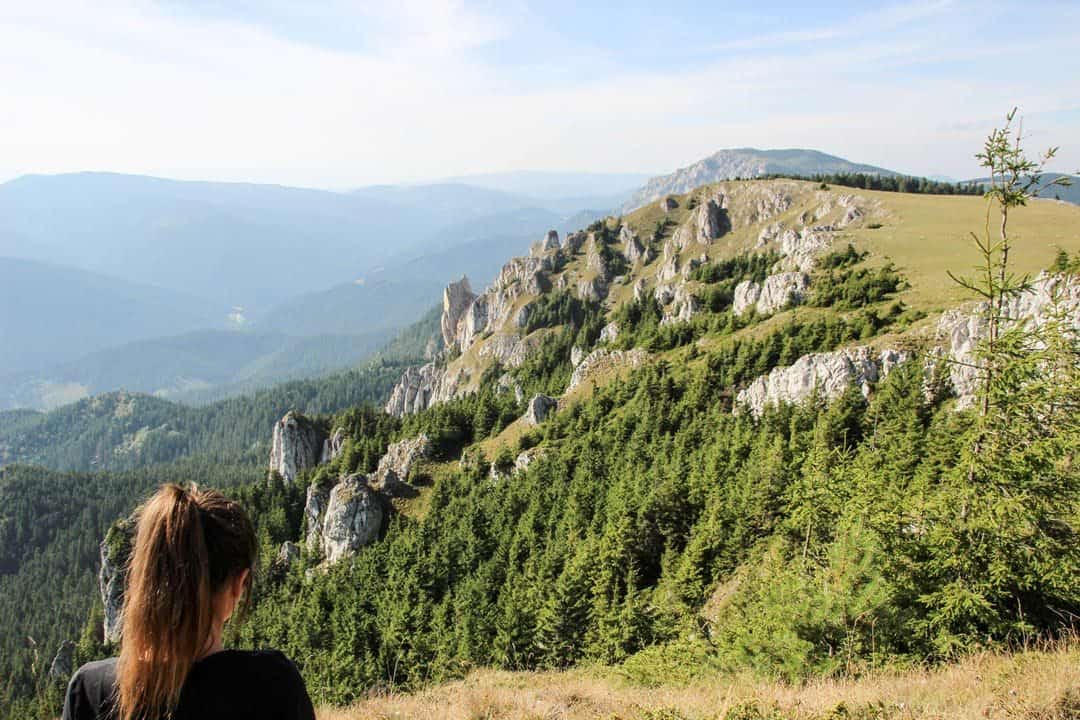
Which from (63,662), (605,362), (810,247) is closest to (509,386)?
(605,362)

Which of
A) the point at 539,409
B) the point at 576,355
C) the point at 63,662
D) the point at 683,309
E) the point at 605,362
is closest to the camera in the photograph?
the point at 539,409

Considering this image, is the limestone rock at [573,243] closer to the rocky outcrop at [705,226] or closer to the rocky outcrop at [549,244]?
the rocky outcrop at [549,244]

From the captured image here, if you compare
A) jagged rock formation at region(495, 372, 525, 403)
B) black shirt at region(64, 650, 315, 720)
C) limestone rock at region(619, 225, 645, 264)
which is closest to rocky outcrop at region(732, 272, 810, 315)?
jagged rock formation at region(495, 372, 525, 403)

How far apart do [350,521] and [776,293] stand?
2437 inches

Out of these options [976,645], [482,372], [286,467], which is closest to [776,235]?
[482,372]

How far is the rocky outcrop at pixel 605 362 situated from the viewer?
289 ft

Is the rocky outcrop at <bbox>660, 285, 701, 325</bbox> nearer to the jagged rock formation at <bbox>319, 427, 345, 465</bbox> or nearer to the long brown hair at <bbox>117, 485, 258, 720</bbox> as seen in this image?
the jagged rock formation at <bbox>319, 427, 345, 465</bbox>

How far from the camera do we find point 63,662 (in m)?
89.2

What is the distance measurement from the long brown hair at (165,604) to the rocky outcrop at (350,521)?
63178mm

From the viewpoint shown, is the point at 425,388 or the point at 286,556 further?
the point at 425,388

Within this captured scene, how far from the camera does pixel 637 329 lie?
377 feet

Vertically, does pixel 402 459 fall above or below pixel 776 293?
below

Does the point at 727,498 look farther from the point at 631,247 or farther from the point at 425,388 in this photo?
the point at 425,388

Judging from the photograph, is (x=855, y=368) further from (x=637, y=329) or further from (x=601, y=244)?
(x=601, y=244)
